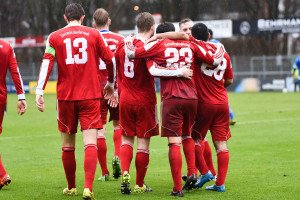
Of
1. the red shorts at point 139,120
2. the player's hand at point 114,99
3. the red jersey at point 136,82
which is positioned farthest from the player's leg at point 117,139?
the red jersey at point 136,82

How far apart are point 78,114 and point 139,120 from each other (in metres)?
0.87

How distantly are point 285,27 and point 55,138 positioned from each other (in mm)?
35112

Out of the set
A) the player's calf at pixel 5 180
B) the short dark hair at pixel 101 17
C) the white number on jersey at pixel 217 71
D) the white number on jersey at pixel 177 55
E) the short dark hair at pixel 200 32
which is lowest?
the player's calf at pixel 5 180

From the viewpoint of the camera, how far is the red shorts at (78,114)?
10.2 m

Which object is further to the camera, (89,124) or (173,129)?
(173,129)

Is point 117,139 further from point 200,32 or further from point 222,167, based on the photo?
point 200,32

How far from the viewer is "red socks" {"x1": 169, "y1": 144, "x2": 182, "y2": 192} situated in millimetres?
10352

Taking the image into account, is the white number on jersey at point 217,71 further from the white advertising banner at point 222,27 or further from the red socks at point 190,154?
the white advertising banner at point 222,27

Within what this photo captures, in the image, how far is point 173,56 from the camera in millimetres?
10414

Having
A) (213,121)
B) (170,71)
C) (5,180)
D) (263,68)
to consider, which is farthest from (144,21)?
(263,68)

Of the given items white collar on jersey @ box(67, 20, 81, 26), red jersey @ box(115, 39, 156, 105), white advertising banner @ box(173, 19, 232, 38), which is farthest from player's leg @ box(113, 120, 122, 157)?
white advertising banner @ box(173, 19, 232, 38)

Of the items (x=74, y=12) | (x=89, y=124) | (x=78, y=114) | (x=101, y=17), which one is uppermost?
(x=74, y=12)

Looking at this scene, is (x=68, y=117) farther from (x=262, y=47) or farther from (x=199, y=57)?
(x=262, y=47)

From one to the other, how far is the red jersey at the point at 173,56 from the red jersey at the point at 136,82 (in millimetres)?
331
